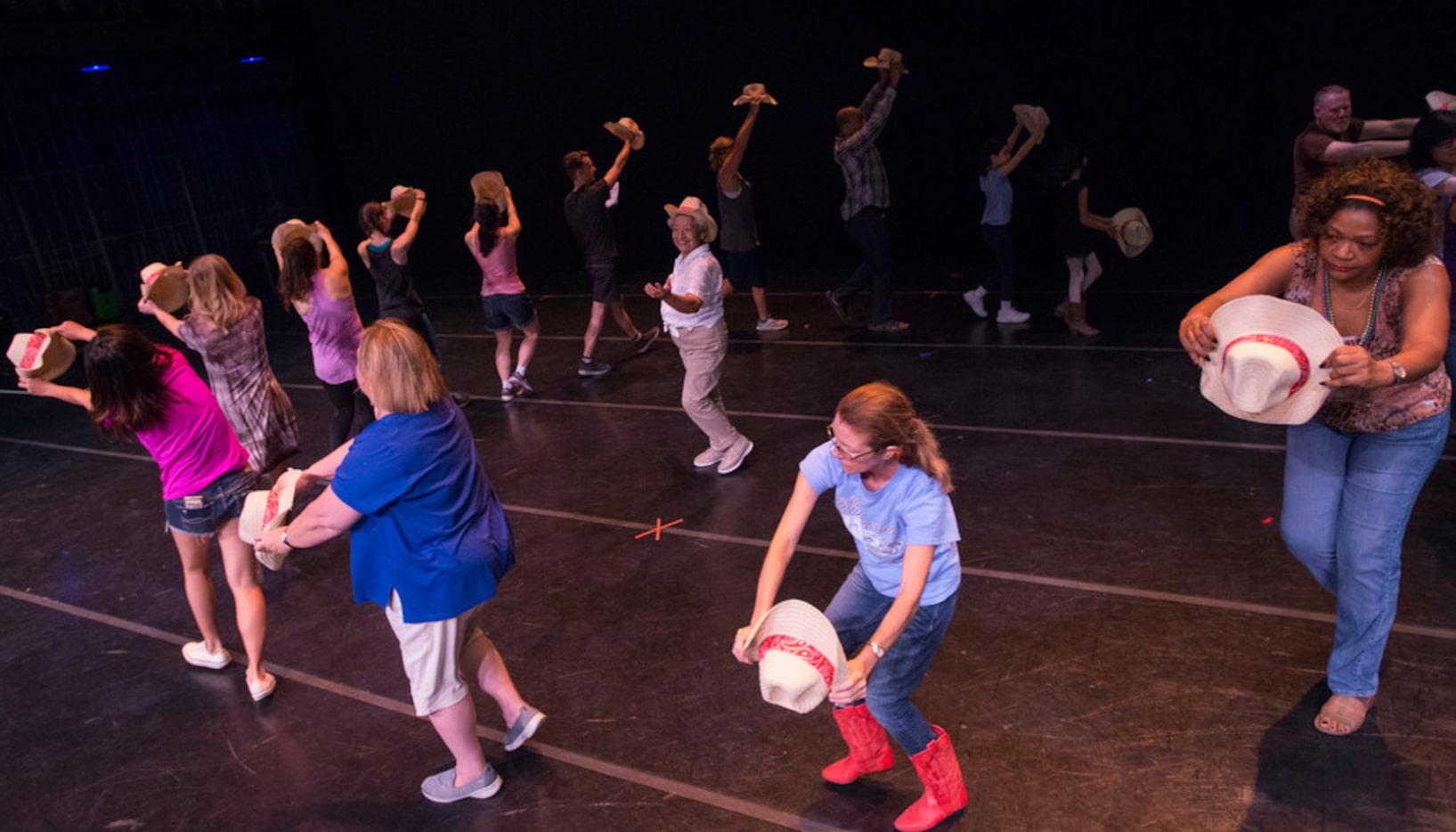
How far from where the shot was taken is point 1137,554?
4.44 m

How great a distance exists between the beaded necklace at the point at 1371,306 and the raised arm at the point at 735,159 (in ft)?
17.3

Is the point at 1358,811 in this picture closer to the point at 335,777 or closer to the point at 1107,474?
the point at 1107,474

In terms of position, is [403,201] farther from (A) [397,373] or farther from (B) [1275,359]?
(B) [1275,359]

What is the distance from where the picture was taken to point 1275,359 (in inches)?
101

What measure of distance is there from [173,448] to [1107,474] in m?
4.30

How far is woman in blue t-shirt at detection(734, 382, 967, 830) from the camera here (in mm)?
2543

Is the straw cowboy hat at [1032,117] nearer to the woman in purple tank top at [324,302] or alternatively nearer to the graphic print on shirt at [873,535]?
the woman in purple tank top at [324,302]

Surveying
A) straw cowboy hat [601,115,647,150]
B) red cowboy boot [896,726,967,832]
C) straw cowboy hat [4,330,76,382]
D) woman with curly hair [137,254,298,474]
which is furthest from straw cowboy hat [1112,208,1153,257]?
straw cowboy hat [4,330,76,382]

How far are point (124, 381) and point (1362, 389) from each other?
13.0 ft

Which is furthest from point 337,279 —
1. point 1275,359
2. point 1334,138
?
point 1334,138

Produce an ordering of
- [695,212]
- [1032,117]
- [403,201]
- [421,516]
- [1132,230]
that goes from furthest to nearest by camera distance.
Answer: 1. [1032,117]
2. [1132,230]
3. [403,201]
4. [695,212]
5. [421,516]

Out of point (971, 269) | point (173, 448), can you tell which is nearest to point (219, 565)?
point (173, 448)

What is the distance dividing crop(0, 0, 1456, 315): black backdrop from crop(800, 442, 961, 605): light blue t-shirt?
5732 mm

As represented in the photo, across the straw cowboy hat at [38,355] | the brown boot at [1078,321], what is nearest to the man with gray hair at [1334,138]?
the brown boot at [1078,321]
